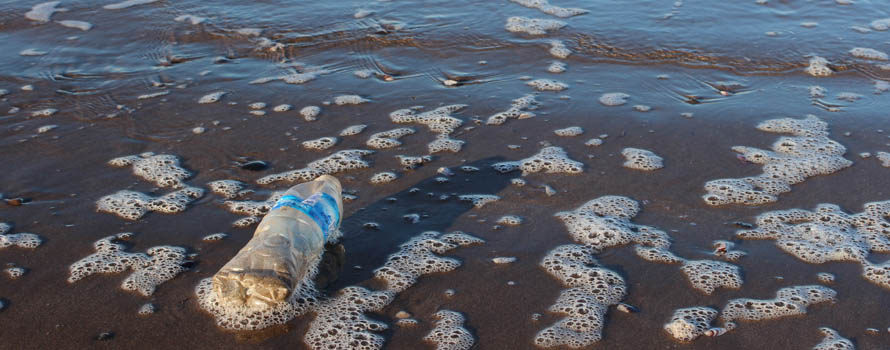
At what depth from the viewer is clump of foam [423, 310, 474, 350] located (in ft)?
10.0

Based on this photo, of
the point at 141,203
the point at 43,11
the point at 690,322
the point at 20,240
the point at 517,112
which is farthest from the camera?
the point at 43,11

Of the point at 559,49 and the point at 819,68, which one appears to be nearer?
the point at 819,68

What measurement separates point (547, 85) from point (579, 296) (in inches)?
118

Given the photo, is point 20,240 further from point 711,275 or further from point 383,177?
point 711,275

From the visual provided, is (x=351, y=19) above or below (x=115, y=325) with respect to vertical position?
above

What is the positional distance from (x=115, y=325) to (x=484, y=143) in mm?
2748

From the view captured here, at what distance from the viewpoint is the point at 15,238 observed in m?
3.76

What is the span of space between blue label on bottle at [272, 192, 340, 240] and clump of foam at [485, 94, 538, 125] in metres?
1.90

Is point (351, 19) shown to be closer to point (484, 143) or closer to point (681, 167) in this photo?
point (484, 143)

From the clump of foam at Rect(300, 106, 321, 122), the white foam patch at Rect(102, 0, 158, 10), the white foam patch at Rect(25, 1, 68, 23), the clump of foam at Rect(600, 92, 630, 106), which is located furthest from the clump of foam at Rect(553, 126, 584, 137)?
the white foam patch at Rect(25, 1, 68, 23)

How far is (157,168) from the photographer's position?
4.58 m

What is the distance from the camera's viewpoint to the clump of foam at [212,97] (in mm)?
5672

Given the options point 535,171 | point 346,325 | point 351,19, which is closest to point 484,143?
point 535,171

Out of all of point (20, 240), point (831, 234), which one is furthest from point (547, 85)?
point (20, 240)
